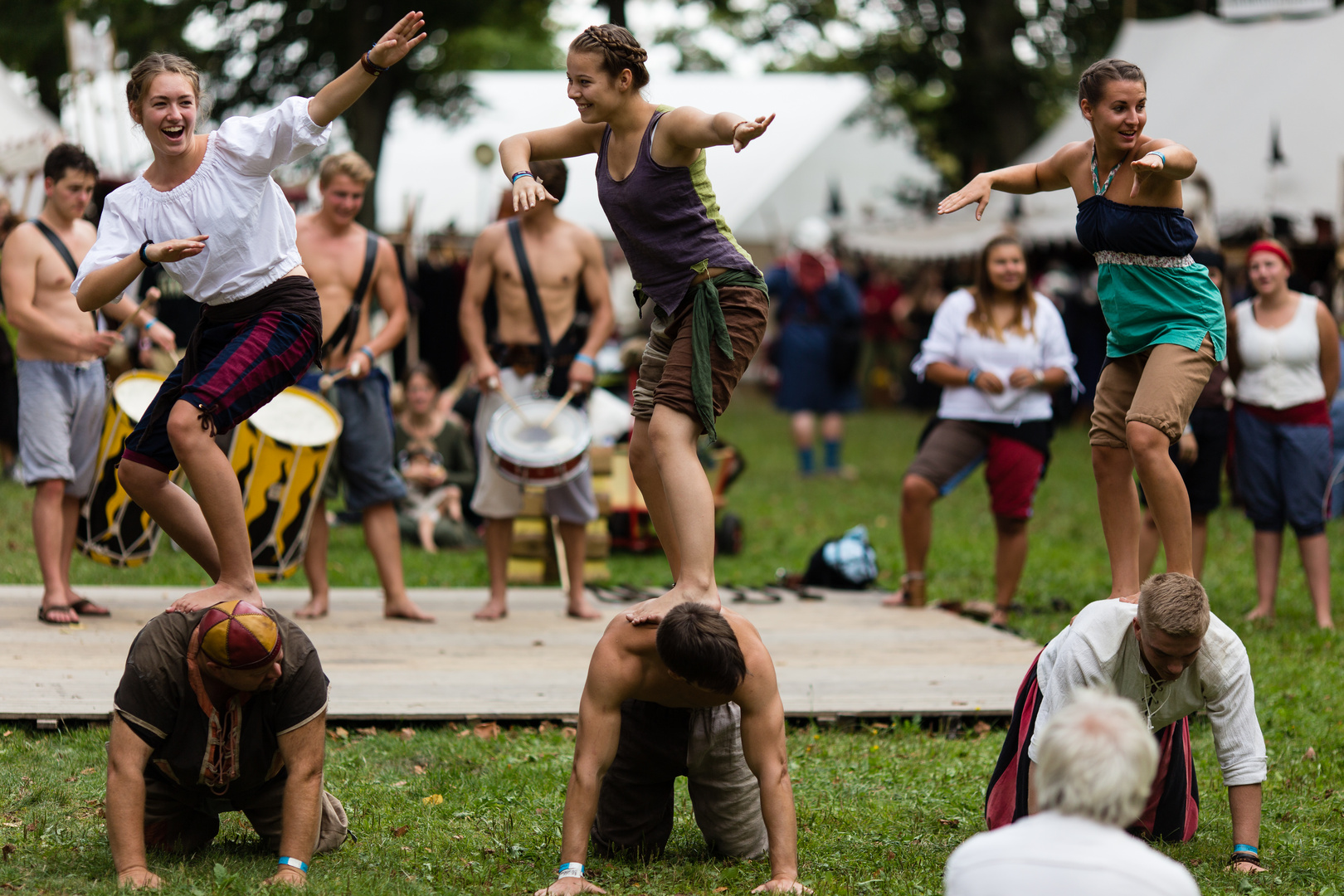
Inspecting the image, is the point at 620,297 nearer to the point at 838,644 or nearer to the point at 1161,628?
the point at 838,644

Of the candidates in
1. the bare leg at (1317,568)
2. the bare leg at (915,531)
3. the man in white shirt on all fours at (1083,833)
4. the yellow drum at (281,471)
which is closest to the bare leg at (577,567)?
the yellow drum at (281,471)

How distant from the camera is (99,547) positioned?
639 cm

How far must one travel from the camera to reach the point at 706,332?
4418 millimetres

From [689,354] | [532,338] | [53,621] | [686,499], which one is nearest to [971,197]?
[689,354]

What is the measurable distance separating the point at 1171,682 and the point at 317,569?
4384 mm

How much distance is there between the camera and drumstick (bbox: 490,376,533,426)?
276 inches

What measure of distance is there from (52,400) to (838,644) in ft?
12.5

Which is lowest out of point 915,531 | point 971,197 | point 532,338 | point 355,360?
point 915,531

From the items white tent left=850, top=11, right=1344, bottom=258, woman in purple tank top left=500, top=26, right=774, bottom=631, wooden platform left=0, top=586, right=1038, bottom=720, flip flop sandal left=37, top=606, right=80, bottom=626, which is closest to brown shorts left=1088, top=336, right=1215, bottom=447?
woman in purple tank top left=500, top=26, right=774, bottom=631

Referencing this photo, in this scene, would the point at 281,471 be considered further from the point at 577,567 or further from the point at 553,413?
the point at 577,567

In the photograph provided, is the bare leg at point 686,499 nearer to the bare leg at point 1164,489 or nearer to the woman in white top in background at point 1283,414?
the bare leg at point 1164,489

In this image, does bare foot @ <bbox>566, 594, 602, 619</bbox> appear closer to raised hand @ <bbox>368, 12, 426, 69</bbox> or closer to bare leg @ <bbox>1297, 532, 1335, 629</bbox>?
raised hand @ <bbox>368, 12, 426, 69</bbox>

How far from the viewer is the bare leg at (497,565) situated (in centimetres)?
711

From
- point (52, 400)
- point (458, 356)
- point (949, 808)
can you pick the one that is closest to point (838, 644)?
point (949, 808)
